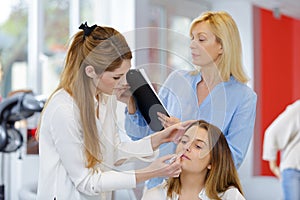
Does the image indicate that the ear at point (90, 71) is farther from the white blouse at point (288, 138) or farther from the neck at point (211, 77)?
the white blouse at point (288, 138)

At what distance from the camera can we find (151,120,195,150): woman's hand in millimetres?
1529

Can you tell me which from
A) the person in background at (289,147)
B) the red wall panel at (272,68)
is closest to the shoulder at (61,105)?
the person in background at (289,147)

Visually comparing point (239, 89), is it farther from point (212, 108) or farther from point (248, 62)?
point (248, 62)

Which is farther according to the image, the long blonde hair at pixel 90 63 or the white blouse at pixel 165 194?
the white blouse at pixel 165 194

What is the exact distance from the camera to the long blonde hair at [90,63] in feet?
4.95

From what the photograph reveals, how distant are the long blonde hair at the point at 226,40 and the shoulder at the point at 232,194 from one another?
0.30m

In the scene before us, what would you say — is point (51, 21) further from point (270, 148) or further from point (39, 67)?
point (270, 148)

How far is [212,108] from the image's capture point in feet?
5.29

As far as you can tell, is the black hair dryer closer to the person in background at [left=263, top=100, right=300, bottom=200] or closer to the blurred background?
the blurred background

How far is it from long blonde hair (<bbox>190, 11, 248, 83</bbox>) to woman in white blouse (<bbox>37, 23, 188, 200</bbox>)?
0.25 meters

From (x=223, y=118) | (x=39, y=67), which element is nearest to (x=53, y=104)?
(x=223, y=118)

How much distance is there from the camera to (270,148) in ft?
12.4

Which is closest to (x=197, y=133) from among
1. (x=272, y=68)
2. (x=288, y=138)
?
(x=288, y=138)

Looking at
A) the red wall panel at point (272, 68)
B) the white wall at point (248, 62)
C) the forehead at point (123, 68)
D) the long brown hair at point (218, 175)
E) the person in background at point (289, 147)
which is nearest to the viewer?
the forehead at point (123, 68)
